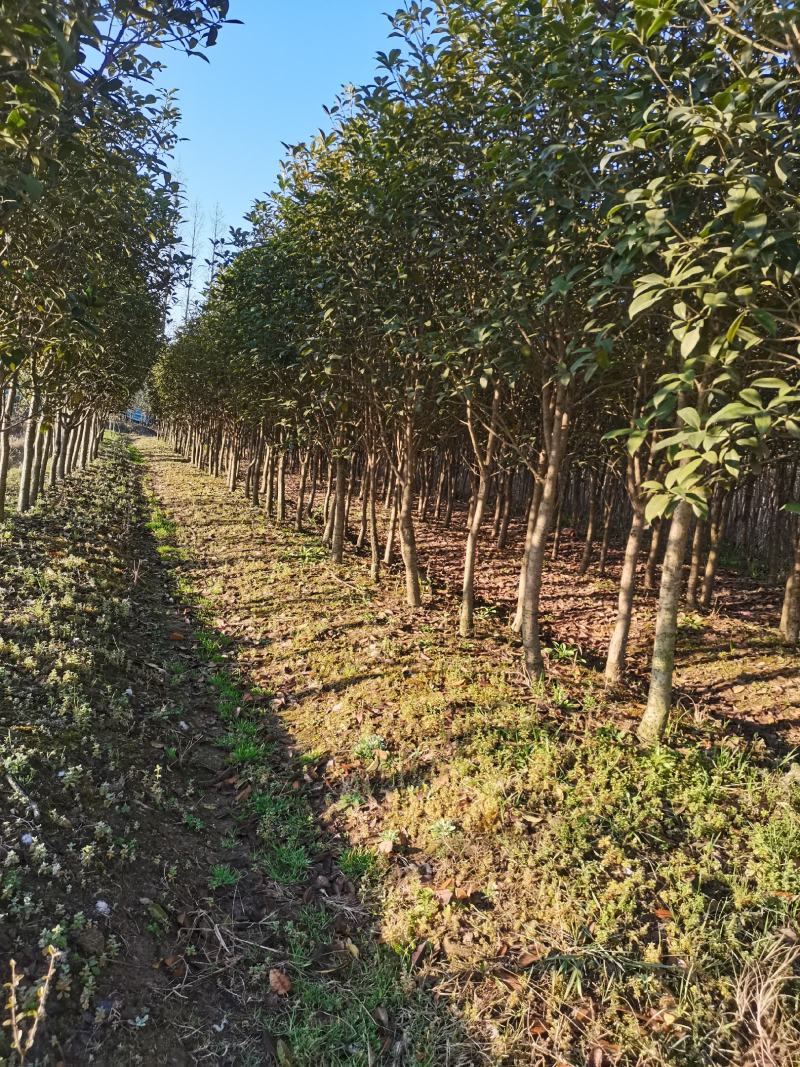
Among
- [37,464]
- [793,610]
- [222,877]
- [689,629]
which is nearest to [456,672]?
[222,877]

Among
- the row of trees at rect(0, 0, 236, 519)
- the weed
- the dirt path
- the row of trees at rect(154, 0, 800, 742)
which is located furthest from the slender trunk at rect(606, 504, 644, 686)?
the row of trees at rect(0, 0, 236, 519)

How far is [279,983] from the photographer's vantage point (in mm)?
3395

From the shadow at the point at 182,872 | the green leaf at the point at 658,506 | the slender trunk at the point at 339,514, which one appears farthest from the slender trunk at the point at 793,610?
the slender trunk at the point at 339,514

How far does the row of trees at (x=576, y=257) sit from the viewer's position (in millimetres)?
3238

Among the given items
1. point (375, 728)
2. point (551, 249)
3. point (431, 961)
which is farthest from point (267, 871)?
point (551, 249)

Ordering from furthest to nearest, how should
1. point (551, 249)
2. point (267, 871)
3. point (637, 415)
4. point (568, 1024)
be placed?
point (637, 415) < point (551, 249) < point (267, 871) < point (568, 1024)

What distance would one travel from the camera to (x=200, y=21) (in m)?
3.85

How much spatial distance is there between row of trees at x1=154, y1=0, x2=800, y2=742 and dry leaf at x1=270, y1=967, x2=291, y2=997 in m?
3.38

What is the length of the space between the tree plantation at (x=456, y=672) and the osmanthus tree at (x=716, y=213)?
0.04 m

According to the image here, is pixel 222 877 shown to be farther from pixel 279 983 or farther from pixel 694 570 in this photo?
pixel 694 570

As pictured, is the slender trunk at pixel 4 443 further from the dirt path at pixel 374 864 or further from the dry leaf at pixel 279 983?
the dry leaf at pixel 279 983

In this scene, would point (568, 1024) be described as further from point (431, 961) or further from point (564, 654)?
point (564, 654)

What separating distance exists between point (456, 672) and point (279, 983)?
371 centimetres

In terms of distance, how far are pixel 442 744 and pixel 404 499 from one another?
5125 millimetres
